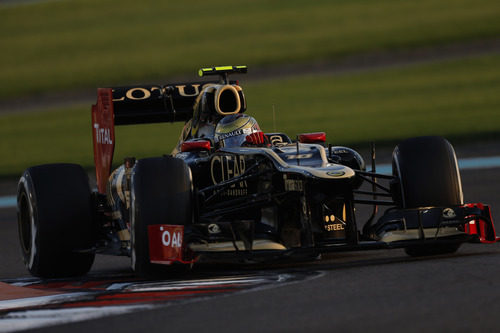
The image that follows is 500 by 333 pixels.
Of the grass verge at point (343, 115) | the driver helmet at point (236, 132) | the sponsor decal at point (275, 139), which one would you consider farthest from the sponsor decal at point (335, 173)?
the grass verge at point (343, 115)

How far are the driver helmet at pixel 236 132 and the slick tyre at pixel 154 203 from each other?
4.52 feet

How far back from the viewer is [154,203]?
7.43 metres

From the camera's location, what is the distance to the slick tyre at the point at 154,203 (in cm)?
741

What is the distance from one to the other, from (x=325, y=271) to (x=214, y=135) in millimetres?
2347

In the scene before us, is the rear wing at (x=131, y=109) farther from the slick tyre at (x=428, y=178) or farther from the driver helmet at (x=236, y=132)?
the slick tyre at (x=428, y=178)

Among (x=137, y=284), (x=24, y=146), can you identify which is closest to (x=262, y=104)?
(x=24, y=146)

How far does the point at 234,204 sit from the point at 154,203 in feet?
3.73

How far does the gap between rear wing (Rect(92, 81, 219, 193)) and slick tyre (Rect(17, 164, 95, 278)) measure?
3.19ft

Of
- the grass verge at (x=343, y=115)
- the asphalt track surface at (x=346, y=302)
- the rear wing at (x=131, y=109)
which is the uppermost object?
the grass verge at (x=343, y=115)

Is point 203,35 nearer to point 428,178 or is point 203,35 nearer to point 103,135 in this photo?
point 103,135

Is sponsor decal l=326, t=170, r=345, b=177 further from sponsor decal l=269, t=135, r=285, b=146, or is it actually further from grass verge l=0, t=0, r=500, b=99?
grass verge l=0, t=0, r=500, b=99

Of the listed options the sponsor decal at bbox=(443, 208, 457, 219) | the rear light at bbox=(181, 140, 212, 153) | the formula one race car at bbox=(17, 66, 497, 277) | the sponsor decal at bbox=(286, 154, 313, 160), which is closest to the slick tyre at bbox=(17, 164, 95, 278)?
the formula one race car at bbox=(17, 66, 497, 277)

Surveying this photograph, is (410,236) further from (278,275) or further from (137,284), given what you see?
(137,284)

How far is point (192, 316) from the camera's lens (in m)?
5.41
